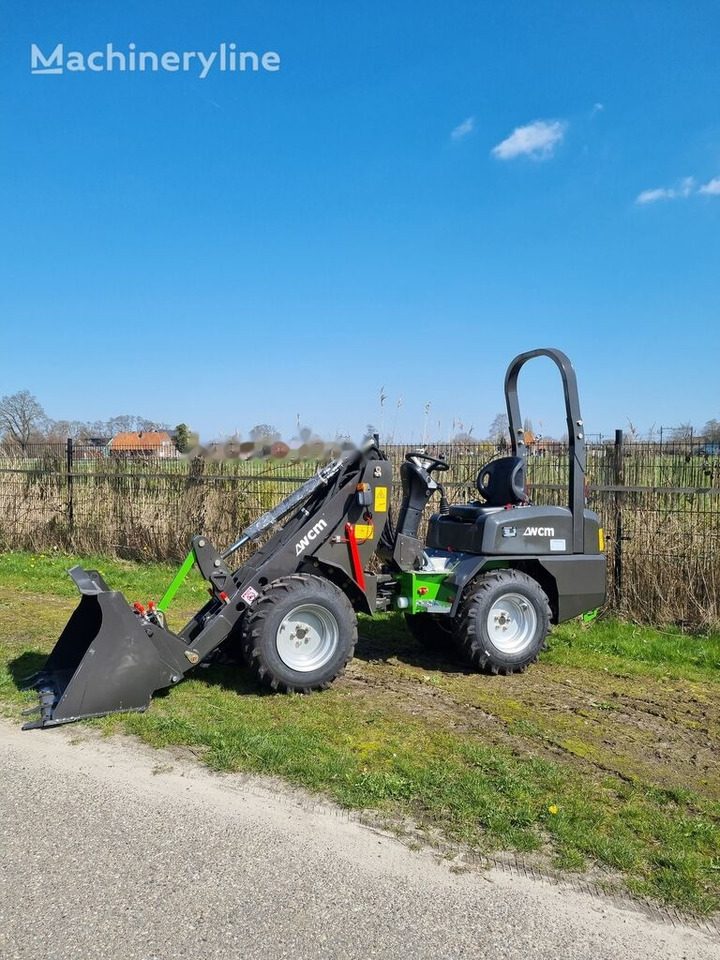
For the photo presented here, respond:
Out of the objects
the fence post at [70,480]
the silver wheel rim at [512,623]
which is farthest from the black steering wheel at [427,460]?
the fence post at [70,480]

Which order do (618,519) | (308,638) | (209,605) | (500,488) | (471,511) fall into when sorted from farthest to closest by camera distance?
(618,519)
(500,488)
(471,511)
(209,605)
(308,638)

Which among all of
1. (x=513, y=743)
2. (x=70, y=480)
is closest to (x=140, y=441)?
(x=70, y=480)

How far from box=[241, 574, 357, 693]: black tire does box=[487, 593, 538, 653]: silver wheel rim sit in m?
1.43

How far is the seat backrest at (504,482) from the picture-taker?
22.8 ft

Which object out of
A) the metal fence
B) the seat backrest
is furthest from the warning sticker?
the metal fence

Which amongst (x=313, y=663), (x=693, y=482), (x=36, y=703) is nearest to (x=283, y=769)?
(x=313, y=663)

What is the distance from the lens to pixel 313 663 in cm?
582

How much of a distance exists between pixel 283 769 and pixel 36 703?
2109 millimetres

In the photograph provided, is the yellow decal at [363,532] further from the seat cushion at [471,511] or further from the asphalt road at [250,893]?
the asphalt road at [250,893]

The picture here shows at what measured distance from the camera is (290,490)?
38.1 ft

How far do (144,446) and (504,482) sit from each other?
314 inches

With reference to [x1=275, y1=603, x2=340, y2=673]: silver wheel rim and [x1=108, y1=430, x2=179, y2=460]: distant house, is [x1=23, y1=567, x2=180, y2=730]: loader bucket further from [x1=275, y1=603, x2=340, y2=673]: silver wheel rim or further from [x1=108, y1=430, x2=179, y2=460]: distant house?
[x1=108, y1=430, x2=179, y2=460]: distant house

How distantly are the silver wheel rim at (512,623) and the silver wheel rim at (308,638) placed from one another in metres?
1.49

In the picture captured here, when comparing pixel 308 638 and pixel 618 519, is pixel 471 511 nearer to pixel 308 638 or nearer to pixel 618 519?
pixel 308 638
